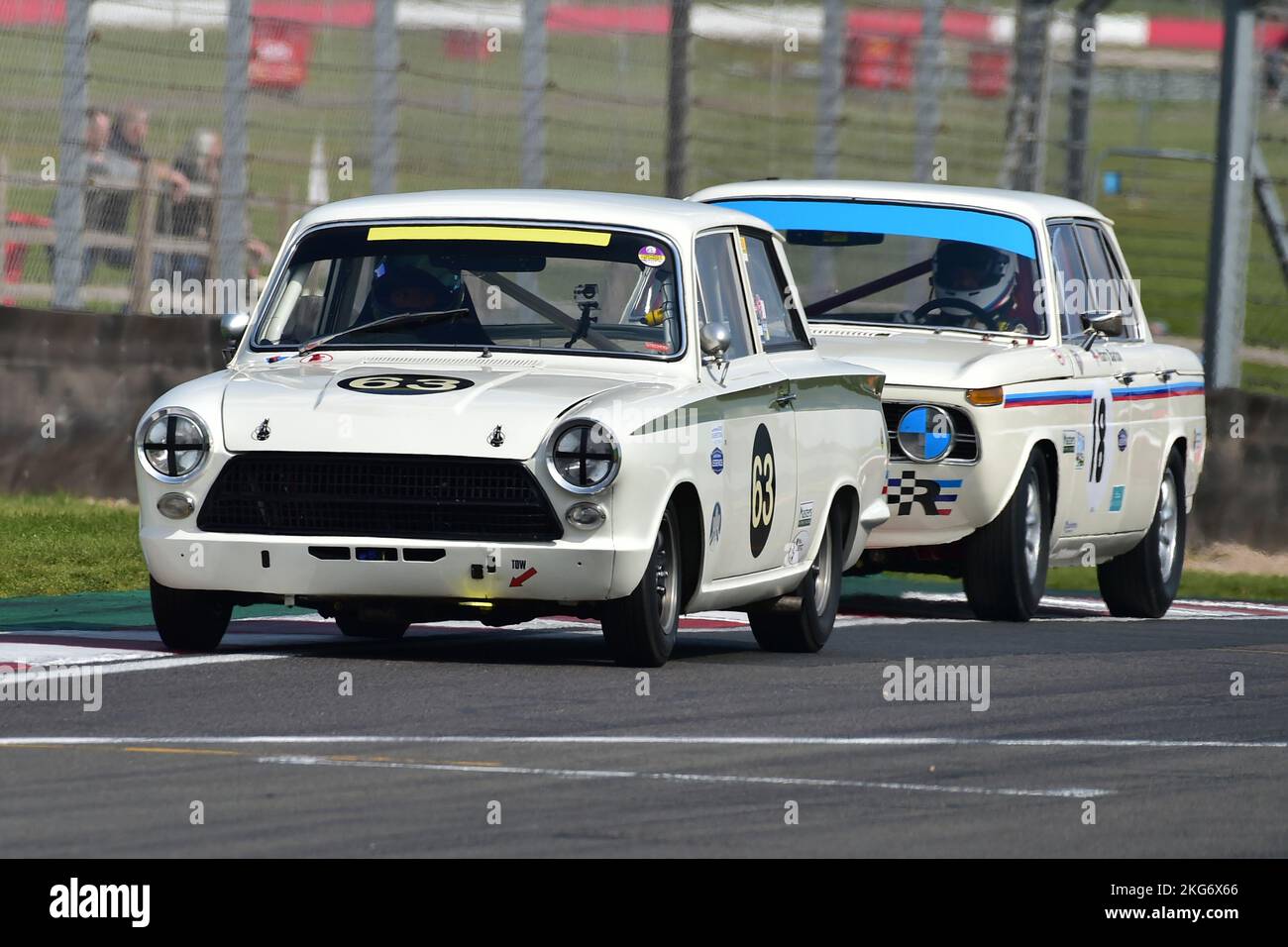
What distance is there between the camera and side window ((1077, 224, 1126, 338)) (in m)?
14.7

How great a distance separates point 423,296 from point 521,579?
5.24 feet

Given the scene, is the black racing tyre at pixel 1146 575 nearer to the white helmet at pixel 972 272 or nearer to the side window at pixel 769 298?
the white helmet at pixel 972 272

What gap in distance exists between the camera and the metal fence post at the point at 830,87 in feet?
63.9

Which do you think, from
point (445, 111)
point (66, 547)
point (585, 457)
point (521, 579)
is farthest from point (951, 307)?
point (445, 111)

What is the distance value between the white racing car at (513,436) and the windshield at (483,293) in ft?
0.03

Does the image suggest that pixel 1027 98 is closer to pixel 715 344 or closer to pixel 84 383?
pixel 84 383

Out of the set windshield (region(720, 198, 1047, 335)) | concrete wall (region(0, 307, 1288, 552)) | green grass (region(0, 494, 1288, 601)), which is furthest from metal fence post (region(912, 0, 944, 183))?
windshield (region(720, 198, 1047, 335))

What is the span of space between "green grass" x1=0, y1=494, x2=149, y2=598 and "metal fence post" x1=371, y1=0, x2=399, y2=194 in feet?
8.52

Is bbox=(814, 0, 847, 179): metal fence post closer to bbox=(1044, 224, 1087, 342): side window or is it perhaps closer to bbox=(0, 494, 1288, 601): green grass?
bbox=(0, 494, 1288, 601): green grass

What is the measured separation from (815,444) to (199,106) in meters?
7.05

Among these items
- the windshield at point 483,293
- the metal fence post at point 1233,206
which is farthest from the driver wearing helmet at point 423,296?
the metal fence post at point 1233,206

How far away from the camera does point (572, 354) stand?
10672mm
